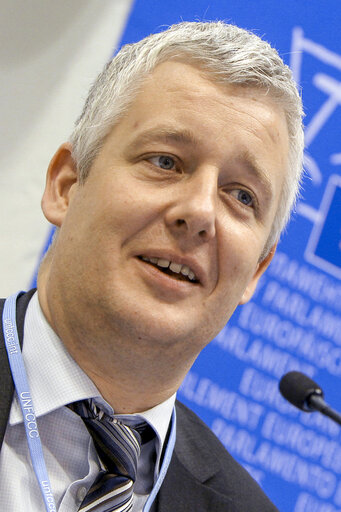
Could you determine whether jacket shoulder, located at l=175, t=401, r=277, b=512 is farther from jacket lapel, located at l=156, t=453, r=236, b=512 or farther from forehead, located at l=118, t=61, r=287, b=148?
forehead, located at l=118, t=61, r=287, b=148

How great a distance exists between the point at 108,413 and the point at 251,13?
64.3 inches

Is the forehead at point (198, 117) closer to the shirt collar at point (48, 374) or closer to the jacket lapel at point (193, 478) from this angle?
the shirt collar at point (48, 374)

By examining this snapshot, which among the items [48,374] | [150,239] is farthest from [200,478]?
[150,239]

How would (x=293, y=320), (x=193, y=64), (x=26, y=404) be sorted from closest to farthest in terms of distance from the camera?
(x=26, y=404), (x=193, y=64), (x=293, y=320)

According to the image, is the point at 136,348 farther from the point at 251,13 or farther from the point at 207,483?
the point at 251,13

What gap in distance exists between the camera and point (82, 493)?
4.41 feet

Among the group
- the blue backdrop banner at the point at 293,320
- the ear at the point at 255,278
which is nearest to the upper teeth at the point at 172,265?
the ear at the point at 255,278

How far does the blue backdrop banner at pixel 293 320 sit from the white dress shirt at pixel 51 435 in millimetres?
926

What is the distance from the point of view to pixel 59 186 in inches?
64.4

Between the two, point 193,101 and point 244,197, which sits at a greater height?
point 193,101

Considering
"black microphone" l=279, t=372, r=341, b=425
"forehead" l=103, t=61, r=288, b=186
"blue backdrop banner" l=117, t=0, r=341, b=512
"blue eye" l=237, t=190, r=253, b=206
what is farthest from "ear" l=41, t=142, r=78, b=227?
"blue backdrop banner" l=117, t=0, r=341, b=512

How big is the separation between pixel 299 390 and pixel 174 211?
1.55 ft

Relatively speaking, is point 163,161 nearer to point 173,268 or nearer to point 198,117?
point 198,117

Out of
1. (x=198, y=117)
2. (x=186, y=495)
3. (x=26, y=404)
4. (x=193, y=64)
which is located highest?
(x=193, y=64)
